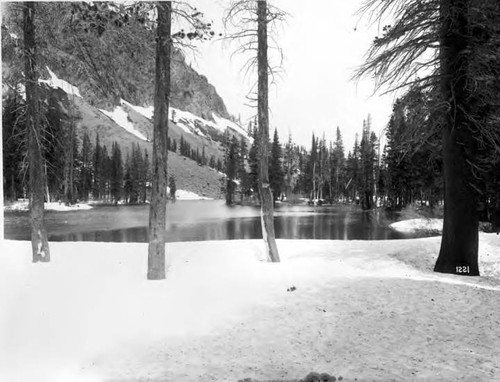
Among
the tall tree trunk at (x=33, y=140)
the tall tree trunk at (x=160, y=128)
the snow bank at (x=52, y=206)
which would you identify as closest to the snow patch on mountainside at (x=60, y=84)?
the tall tree trunk at (x=33, y=140)

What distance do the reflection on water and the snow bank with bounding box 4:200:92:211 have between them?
0.10 metres

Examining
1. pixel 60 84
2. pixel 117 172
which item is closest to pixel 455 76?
pixel 60 84

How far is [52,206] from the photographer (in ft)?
18.7

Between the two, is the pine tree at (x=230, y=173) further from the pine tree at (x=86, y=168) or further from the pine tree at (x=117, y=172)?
the pine tree at (x=86, y=168)

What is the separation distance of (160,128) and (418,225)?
11.3m

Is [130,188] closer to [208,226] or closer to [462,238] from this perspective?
[208,226]

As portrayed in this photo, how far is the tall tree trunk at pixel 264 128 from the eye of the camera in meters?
5.26

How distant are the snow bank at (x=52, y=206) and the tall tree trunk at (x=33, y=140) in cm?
19

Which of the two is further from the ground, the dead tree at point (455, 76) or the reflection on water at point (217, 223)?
the dead tree at point (455, 76)

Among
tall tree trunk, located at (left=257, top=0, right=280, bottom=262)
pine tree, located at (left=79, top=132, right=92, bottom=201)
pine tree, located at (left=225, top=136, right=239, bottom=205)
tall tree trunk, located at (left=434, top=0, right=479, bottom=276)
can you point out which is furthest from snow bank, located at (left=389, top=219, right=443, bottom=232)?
pine tree, located at (left=79, top=132, right=92, bottom=201)

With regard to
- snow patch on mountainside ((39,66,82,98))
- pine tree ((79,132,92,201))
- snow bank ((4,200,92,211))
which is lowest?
snow bank ((4,200,92,211))

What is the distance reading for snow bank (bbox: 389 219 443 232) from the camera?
41.4 feet

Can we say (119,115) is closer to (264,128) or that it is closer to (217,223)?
(264,128)

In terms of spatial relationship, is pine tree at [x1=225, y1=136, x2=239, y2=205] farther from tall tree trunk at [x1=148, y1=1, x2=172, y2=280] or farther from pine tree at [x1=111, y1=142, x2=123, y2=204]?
tall tree trunk at [x1=148, y1=1, x2=172, y2=280]
